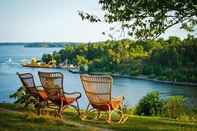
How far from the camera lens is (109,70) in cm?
11506

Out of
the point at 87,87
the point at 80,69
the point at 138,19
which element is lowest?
the point at 80,69

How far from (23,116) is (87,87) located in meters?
1.20

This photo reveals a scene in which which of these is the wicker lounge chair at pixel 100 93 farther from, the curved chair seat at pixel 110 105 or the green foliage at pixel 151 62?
the green foliage at pixel 151 62

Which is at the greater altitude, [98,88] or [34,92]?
[98,88]

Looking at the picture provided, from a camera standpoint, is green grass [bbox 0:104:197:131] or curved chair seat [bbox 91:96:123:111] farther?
curved chair seat [bbox 91:96:123:111]

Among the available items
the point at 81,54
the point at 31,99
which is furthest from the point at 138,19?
the point at 81,54

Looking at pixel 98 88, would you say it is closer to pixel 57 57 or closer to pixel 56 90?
pixel 56 90

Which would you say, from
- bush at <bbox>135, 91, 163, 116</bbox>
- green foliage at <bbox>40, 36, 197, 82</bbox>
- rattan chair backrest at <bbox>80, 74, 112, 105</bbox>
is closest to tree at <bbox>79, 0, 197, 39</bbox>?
rattan chair backrest at <bbox>80, 74, 112, 105</bbox>

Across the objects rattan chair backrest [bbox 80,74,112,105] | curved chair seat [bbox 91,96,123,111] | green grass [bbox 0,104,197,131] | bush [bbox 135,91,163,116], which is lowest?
bush [bbox 135,91,163,116]

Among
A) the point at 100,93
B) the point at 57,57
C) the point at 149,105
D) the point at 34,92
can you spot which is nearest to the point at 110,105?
the point at 100,93

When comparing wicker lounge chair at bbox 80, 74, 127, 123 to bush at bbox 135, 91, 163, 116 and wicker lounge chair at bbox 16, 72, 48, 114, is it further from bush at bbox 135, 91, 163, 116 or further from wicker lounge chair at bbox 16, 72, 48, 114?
bush at bbox 135, 91, 163, 116

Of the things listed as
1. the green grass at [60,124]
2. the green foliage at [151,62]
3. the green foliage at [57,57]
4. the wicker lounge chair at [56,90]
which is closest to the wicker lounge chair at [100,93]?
the green grass at [60,124]

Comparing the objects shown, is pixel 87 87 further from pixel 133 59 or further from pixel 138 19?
pixel 133 59

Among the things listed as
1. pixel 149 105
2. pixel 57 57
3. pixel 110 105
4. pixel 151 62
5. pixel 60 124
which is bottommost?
pixel 57 57
